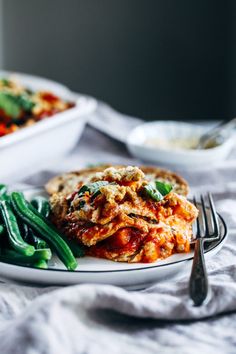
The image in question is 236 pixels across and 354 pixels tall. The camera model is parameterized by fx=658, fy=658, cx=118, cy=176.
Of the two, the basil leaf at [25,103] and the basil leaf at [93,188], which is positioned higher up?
the basil leaf at [25,103]

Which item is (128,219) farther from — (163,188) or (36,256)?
(36,256)

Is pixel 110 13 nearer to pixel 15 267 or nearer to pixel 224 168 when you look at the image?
pixel 224 168

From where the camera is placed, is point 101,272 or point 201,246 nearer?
point 101,272

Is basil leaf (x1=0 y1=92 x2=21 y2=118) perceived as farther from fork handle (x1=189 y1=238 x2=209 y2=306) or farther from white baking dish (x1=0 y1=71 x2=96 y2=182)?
fork handle (x1=189 y1=238 x2=209 y2=306)

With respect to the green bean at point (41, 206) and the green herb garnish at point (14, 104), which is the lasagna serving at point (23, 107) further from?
the green bean at point (41, 206)

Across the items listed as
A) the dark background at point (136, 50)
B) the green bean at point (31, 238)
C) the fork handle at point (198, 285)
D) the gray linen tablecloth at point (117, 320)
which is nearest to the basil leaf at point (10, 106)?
the green bean at point (31, 238)

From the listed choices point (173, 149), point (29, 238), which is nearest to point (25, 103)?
point (173, 149)
